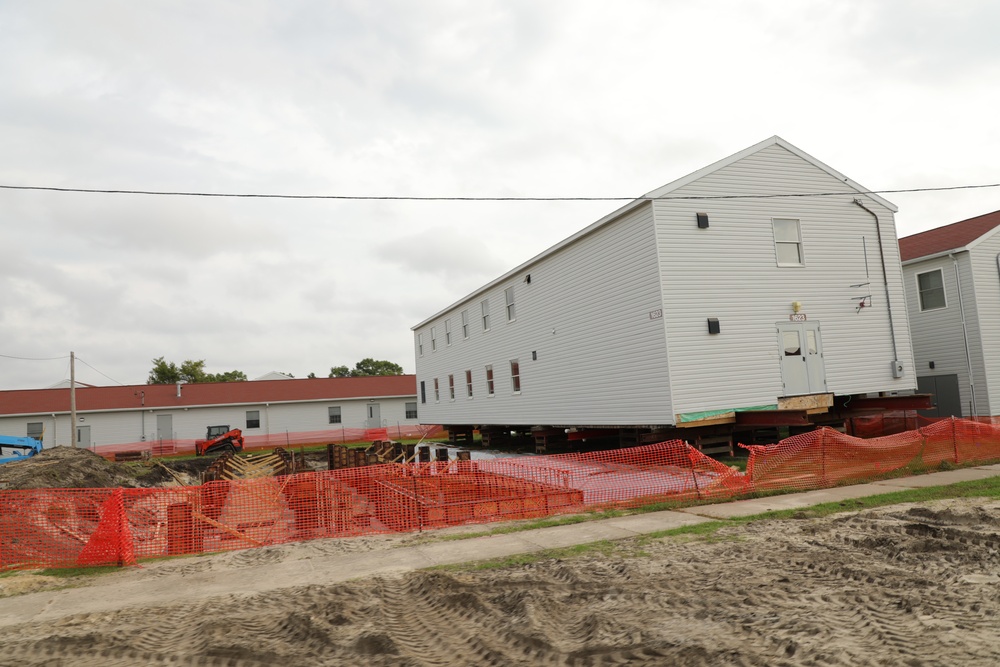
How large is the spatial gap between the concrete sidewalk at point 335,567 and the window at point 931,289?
16128 millimetres

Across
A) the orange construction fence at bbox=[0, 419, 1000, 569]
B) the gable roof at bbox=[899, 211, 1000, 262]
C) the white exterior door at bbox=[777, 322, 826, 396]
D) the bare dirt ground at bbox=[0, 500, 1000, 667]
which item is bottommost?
the bare dirt ground at bbox=[0, 500, 1000, 667]

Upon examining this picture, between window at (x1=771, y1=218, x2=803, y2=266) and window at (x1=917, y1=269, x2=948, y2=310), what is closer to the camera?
window at (x1=771, y1=218, x2=803, y2=266)

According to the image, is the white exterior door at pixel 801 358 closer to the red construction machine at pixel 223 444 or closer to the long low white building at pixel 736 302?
the long low white building at pixel 736 302

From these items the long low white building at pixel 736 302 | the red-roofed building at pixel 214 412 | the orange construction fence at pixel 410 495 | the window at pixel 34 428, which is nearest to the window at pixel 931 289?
the long low white building at pixel 736 302

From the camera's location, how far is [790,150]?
66.2ft

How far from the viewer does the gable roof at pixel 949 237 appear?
79.5 ft

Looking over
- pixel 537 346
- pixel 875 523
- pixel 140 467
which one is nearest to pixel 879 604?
pixel 875 523

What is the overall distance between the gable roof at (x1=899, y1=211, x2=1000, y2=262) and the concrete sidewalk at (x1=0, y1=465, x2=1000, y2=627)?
55.1ft

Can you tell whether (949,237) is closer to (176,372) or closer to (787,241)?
(787,241)

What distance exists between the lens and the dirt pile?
19.4 metres

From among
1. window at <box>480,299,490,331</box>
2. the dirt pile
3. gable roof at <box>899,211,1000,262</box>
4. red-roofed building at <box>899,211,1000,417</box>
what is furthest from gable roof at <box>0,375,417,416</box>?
red-roofed building at <box>899,211,1000,417</box>

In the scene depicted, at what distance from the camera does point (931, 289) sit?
24891 mm

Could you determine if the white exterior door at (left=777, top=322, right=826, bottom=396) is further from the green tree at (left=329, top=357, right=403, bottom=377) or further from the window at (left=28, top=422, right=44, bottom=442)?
the green tree at (left=329, top=357, right=403, bottom=377)

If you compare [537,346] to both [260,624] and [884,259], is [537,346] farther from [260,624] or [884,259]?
[260,624]
